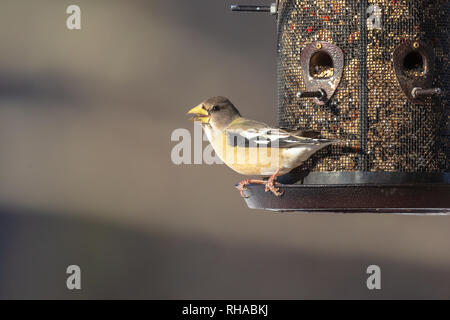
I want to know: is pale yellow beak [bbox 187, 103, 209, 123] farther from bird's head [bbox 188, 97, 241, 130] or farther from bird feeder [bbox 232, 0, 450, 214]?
bird feeder [bbox 232, 0, 450, 214]

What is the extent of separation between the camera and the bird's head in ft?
17.4

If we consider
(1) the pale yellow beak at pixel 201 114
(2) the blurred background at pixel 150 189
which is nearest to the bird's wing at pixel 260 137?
(1) the pale yellow beak at pixel 201 114

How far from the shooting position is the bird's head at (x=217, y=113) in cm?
531

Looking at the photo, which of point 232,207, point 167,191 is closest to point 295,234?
point 232,207

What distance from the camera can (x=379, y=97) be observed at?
5023mm

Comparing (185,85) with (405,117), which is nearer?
(405,117)

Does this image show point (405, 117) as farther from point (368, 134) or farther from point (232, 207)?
point (232, 207)

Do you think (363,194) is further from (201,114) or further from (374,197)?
(201,114)

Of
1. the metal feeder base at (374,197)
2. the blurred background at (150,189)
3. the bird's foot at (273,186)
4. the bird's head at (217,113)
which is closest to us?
the metal feeder base at (374,197)

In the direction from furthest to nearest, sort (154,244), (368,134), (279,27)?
(154,244), (279,27), (368,134)

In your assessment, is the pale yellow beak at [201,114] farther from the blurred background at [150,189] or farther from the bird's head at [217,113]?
the blurred background at [150,189]

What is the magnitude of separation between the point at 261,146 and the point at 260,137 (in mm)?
55
